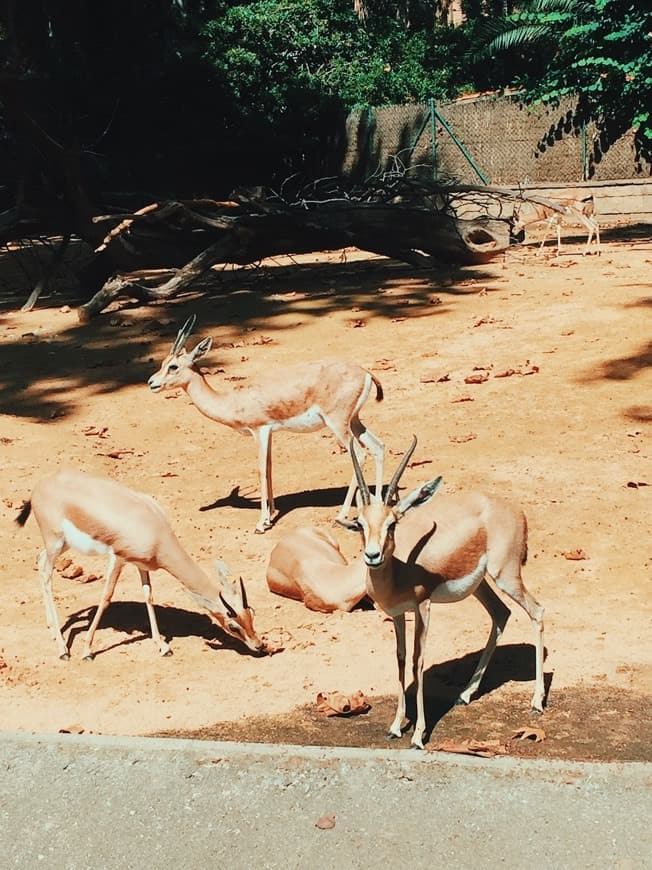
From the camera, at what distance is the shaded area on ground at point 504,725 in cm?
574

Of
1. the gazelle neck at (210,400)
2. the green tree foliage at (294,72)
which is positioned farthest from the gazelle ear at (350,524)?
the green tree foliage at (294,72)

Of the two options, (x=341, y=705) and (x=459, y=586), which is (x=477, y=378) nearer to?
(x=459, y=586)

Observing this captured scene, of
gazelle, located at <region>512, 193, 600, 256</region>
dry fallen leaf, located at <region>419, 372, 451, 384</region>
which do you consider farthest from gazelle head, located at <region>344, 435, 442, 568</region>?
gazelle, located at <region>512, 193, 600, 256</region>

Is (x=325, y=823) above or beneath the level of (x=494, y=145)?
beneath

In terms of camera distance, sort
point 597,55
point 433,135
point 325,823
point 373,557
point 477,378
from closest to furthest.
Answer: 1. point 325,823
2. point 373,557
3. point 477,378
4. point 597,55
5. point 433,135

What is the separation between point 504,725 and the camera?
611 cm

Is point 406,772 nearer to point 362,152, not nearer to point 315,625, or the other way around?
point 315,625

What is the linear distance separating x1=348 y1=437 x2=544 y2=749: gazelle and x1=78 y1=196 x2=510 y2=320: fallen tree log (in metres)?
12.0

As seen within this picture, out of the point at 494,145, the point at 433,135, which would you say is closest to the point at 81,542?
the point at 433,135

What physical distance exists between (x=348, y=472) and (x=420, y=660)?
4.73 meters

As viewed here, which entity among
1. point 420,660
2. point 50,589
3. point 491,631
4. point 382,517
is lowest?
point 50,589

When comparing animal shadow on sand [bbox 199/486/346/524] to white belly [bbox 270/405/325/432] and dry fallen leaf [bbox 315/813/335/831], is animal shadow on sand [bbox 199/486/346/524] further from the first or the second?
dry fallen leaf [bbox 315/813/335/831]

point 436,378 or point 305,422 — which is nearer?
point 305,422

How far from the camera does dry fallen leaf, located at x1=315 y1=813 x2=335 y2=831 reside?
15.7ft
